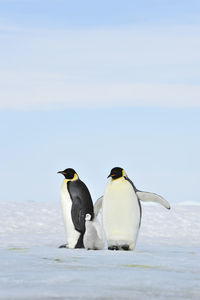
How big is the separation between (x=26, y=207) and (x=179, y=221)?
9.24 ft

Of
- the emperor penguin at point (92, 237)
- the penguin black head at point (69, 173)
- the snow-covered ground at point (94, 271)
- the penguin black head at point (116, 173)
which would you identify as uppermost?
the penguin black head at point (69, 173)

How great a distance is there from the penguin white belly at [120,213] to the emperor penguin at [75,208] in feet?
1.03

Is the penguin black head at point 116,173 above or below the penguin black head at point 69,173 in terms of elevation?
below

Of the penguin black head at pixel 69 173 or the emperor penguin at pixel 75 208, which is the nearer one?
the emperor penguin at pixel 75 208

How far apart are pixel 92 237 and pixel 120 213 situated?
1.33 feet

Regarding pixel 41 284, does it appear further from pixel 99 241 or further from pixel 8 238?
pixel 8 238

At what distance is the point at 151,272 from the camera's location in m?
5.30

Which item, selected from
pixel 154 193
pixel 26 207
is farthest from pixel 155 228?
pixel 154 193

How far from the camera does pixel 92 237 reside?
724 cm

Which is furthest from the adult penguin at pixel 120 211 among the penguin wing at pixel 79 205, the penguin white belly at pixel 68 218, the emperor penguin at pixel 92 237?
the penguin white belly at pixel 68 218

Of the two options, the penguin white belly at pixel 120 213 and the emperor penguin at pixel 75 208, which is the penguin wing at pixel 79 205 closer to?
the emperor penguin at pixel 75 208

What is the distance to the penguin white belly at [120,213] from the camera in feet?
23.7

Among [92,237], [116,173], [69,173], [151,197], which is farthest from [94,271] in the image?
[69,173]

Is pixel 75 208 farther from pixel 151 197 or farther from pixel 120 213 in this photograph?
pixel 151 197
